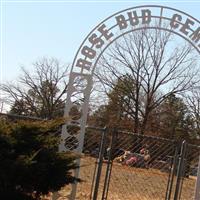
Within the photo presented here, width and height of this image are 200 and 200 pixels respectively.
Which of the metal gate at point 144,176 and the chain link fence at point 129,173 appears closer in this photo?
the chain link fence at point 129,173

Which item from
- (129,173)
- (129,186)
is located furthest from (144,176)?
(129,186)

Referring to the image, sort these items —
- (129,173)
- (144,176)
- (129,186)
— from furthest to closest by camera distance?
1. (129,173)
2. (144,176)
3. (129,186)

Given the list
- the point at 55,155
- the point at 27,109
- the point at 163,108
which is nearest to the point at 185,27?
the point at 55,155

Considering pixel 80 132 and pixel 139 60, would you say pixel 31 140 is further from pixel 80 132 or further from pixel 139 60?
pixel 139 60

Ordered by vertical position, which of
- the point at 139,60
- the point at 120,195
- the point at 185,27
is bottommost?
the point at 120,195

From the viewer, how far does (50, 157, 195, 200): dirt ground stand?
520 inches

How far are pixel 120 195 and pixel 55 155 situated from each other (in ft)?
21.7

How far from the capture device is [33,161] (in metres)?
6.78

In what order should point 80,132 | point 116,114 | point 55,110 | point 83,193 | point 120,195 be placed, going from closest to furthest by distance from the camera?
point 80,132 → point 83,193 → point 120,195 → point 116,114 → point 55,110

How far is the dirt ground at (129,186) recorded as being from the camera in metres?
13.2

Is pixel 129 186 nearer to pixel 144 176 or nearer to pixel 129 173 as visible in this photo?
pixel 144 176

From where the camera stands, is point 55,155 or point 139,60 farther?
point 139,60

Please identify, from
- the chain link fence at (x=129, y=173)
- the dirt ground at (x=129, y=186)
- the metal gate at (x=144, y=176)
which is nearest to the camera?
the chain link fence at (x=129, y=173)

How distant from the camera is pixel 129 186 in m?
16.7
